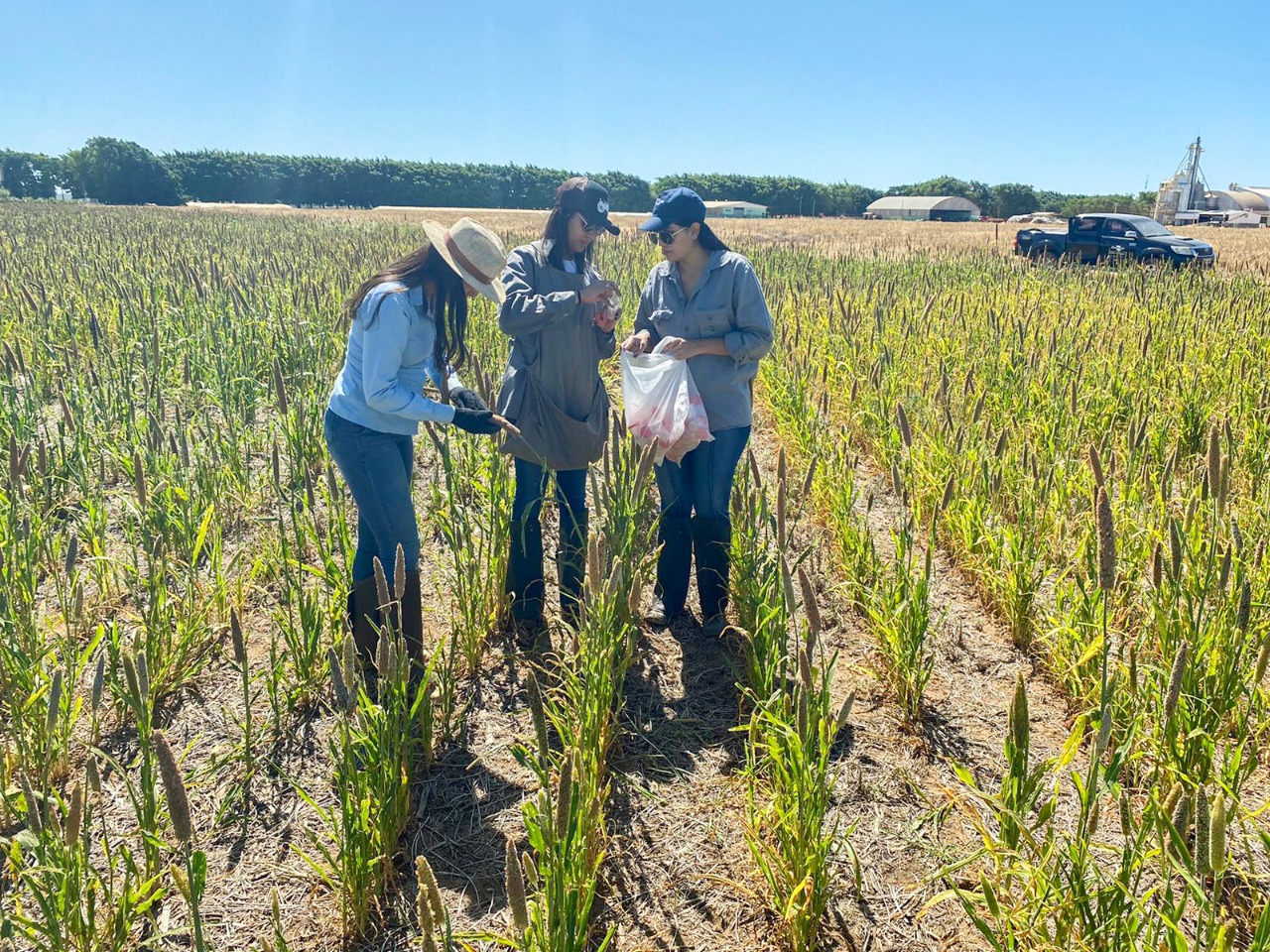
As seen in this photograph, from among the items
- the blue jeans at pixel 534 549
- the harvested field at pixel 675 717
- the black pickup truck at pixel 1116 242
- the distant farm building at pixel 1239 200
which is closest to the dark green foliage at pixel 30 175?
the black pickup truck at pixel 1116 242

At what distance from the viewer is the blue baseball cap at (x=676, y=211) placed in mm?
3082

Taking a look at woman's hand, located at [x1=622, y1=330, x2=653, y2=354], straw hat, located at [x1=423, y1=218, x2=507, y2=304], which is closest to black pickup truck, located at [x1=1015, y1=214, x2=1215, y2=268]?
woman's hand, located at [x1=622, y1=330, x2=653, y2=354]

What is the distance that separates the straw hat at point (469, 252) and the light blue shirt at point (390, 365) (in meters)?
0.16

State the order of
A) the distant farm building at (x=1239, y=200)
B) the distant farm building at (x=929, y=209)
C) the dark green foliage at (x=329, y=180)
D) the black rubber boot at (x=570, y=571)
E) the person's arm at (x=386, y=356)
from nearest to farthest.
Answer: the person's arm at (x=386, y=356) < the black rubber boot at (x=570, y=571) < the dark green foliage at (x=329, y=180) < the distant farm building at (x=929, y=209) < the distant farm building at (x=1239, y=200)

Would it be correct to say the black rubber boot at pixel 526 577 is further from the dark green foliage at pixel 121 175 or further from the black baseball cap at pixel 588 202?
the dark green foliage at pixel 121 175

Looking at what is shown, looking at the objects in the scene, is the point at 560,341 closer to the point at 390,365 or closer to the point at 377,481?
the point at 390,365

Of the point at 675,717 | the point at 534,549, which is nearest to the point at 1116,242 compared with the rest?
the point at 534,549

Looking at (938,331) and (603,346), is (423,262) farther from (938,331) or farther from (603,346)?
(938,331)

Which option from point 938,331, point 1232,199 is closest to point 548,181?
point 1232,199

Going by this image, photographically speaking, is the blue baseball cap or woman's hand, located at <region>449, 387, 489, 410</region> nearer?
woman's hand, located at <region>449, 387, 489, 410</region>

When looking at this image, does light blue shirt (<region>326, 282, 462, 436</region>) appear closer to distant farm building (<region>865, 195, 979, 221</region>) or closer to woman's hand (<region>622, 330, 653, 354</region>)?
woman's hand (<region>622, 330, 653, 354</region>)

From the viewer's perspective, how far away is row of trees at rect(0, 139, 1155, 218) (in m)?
52.2

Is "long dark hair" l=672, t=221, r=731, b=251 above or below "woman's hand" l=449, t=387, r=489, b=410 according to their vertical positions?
above

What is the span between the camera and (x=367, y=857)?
76.3 inches
